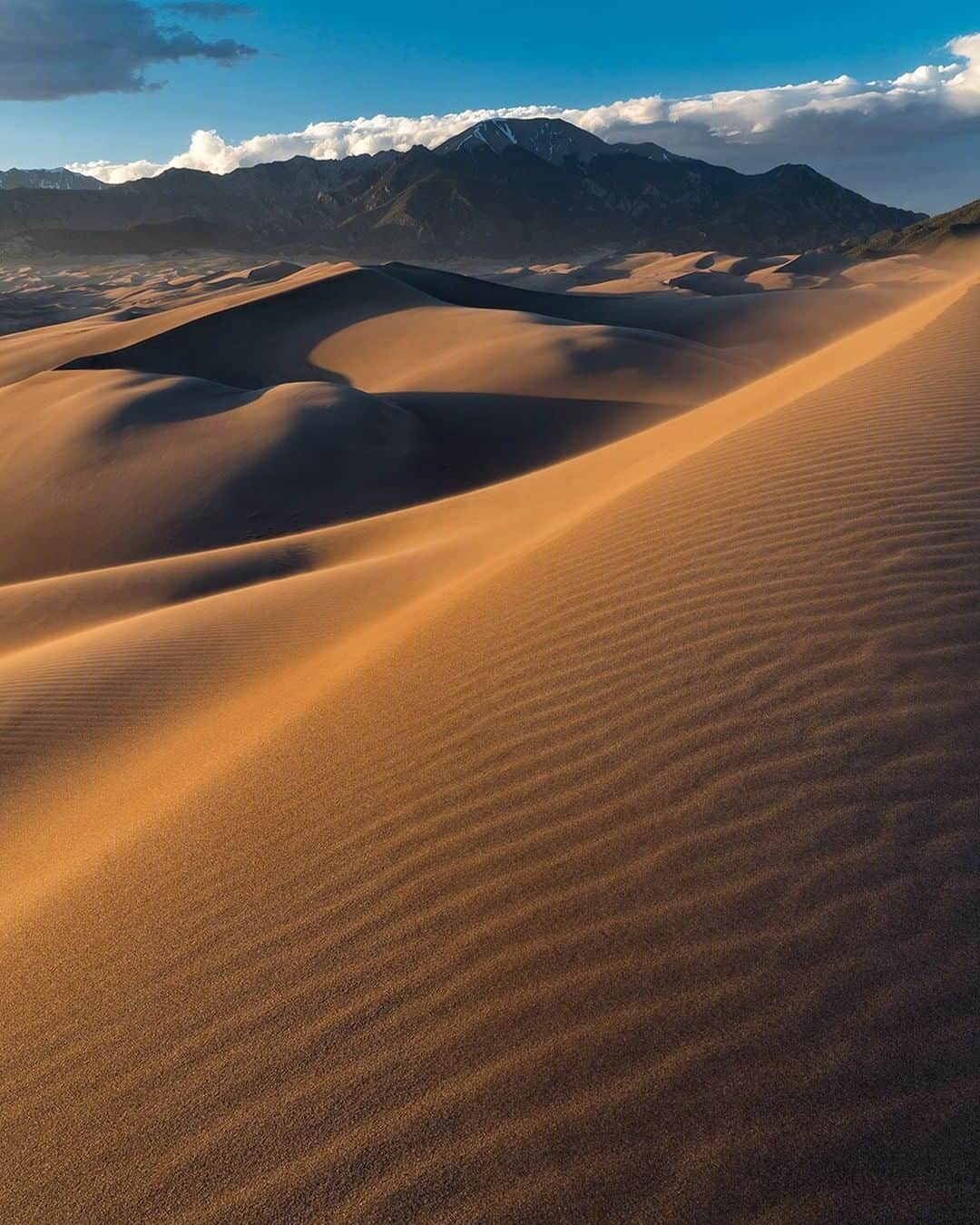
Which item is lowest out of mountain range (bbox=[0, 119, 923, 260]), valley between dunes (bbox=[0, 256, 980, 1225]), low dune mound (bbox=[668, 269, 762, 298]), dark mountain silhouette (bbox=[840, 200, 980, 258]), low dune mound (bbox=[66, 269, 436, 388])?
valley between dunes (bbox=[0, 256, 980, 1225])

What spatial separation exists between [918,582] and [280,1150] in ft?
11.5

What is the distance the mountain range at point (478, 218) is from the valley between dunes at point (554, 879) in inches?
5759

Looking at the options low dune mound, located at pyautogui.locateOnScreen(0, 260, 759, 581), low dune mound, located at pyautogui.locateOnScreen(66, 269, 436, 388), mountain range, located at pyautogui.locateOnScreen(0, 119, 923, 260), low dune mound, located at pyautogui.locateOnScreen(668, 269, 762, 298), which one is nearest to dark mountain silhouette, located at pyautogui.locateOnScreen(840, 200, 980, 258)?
low dune mound, located at pyautogui.locateOnScreen(668, 269, 762, 298)

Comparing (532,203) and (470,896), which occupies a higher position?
(532,203)

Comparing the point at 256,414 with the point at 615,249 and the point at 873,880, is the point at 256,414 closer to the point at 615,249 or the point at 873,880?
the point at 873,880

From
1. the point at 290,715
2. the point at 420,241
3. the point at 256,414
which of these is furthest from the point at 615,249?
the point at 290,715

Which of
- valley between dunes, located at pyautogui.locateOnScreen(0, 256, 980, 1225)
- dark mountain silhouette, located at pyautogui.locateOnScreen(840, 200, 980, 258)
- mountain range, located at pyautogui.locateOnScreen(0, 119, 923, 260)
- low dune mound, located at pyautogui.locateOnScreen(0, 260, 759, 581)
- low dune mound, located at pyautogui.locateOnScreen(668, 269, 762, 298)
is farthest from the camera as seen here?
mountain range, located at pyautogui.locateOnScreen(0, 119, 923, 260)

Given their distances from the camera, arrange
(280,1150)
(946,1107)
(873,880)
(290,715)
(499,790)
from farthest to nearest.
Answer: (290,715), (499,790), (873,880), (280,1150), (946,1107)

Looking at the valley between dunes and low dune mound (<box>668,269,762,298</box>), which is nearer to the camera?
the valley between dunes

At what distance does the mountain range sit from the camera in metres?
151

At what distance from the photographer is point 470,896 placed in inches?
120

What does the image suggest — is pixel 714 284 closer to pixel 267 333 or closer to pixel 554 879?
pixel 267 333

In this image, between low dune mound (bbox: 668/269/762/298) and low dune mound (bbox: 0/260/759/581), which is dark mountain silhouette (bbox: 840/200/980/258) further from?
low dune mound (bbox: 0/260/759/581)

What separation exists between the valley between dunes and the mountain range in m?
146
